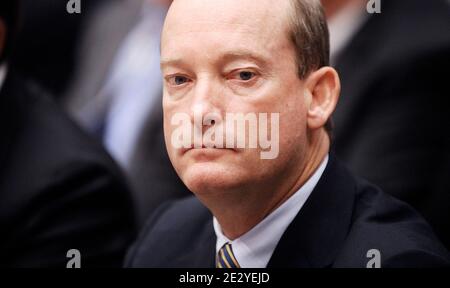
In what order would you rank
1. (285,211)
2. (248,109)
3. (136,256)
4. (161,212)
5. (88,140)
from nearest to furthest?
(248,109)
(285,211)
(136,256)
(161,212)
(88,140)

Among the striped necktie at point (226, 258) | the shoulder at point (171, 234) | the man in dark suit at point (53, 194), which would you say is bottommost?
the striped necktie at point (226, 258)

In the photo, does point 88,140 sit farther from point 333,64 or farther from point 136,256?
point 333,64

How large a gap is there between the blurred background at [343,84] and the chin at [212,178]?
748mm

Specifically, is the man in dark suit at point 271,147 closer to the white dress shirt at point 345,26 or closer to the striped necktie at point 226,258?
the striped necktie at point 226,258

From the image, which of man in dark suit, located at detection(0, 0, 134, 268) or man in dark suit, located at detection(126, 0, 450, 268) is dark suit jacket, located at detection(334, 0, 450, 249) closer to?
man in dark suit, located at detection(126, 0, 450, 268)

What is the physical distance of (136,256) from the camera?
101 inches

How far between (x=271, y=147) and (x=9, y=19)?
146 centimetres

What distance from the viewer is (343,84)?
274 cm

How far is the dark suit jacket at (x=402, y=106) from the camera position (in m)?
2.58

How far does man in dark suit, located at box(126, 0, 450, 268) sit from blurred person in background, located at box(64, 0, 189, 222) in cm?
85

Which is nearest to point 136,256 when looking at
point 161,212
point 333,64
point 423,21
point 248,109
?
point 161,212

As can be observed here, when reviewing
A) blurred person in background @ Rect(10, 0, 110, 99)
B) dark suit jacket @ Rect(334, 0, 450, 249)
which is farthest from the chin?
blurred person in background @ Rect(10, 0, 110, 99)

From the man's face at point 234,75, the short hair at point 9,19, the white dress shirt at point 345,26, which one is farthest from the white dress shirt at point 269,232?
the short hair at point 9,19

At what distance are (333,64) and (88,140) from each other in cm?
100
